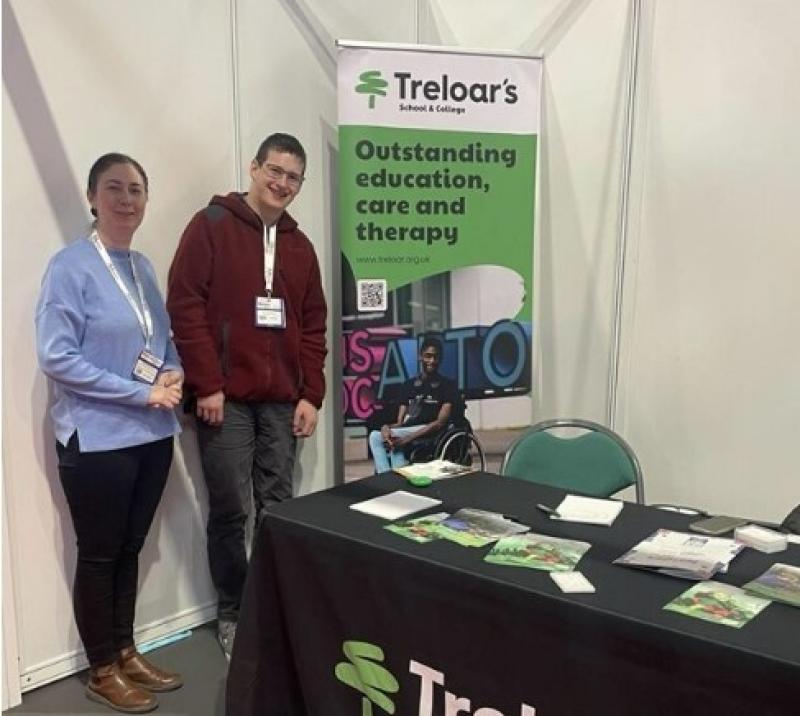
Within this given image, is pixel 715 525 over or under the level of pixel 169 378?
under

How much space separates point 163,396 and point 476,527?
1.04m

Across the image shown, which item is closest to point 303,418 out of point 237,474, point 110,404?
point 237,474

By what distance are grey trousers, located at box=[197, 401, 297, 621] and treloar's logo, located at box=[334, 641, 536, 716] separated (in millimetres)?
988

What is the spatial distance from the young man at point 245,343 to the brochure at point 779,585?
1634 mm

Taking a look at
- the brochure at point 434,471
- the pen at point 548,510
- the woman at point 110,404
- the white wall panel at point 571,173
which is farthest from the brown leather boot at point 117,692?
the white wall panel at point 571,173

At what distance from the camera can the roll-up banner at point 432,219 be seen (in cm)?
280

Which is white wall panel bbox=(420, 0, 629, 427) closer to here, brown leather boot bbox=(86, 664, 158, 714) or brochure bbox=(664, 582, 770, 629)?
brown leather boot bbox=(86, 664, 158, 714)

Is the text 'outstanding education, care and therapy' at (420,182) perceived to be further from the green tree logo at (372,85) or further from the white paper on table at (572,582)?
the white paper on table at (572,582)

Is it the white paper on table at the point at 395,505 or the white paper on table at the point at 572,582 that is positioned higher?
the white paper on table at the point at 395,505

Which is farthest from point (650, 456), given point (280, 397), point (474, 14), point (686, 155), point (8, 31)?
point (8, 31)

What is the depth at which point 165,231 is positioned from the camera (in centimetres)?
256

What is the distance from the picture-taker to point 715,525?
1576mm

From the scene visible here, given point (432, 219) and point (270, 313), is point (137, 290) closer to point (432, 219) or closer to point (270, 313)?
point (270, 313)

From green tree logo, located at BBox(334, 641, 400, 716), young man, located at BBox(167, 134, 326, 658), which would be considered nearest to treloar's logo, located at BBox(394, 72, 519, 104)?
young man, located at BBox(167, 134, 326, 658)
